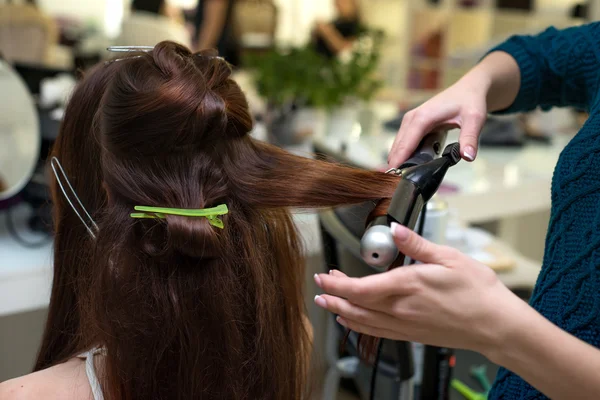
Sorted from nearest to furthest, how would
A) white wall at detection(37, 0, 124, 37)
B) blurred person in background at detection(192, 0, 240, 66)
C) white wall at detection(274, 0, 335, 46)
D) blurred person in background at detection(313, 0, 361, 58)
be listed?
white wall at detection(37, 0, 124, 37)
blurred person in background at detection(192, 0, 240, 66)
blurred person in background at detection(313, 0, 361, 58)
white wall at detection(274, 0, 335, 46)

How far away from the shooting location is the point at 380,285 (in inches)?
15.9

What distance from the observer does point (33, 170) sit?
4.08 ft

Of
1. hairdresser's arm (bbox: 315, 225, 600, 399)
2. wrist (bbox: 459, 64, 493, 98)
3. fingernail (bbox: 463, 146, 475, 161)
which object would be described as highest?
wrist (bbox: 459, 64, 493, 98)

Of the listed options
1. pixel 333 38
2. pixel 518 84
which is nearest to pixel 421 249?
pixel 518 84

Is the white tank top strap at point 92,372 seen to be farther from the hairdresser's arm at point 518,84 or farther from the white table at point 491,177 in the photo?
the white table at point 491,177

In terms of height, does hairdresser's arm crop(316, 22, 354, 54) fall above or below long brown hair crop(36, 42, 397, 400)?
above

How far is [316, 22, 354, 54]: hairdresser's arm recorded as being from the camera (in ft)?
8.36

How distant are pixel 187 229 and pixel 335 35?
7.15 feet

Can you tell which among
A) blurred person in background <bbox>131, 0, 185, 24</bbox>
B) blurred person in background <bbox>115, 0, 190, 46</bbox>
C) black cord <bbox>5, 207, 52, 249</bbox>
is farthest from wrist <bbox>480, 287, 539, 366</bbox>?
blurred person in background <bbox>131, 0, 185, 24</bbox>

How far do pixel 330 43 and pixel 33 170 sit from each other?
1625 millimetres

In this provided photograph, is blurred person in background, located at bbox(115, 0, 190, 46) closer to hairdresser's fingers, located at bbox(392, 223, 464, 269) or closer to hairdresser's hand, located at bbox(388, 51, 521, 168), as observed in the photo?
hairdresser's hand, located at bbox(388, 51, 521, 168)

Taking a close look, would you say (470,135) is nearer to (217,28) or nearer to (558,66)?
(558,66)

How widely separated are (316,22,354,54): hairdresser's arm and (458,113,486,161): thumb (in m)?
1.90

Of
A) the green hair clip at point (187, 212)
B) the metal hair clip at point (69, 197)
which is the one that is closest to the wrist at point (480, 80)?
the green hair clip at point (187, 212)
